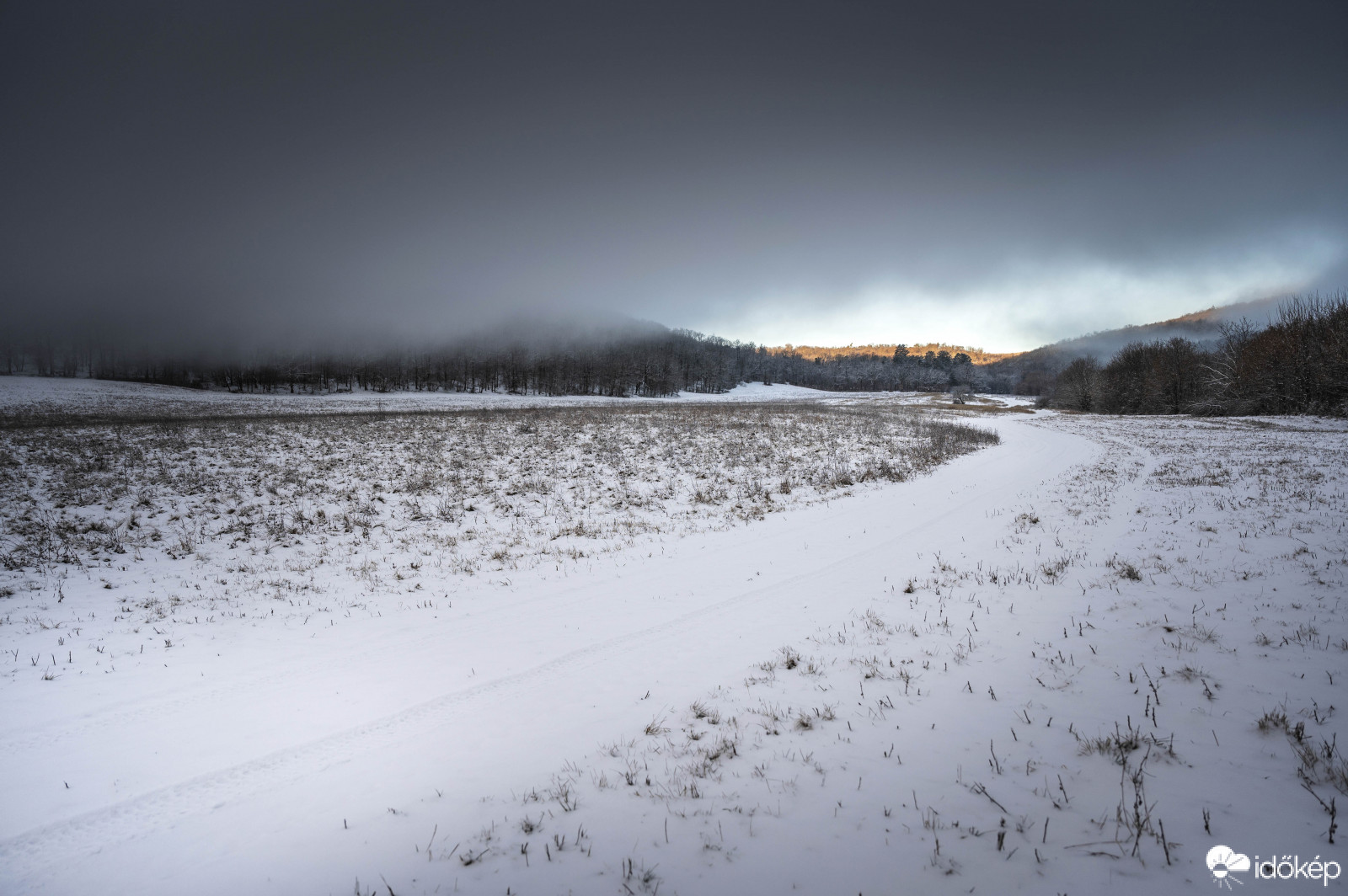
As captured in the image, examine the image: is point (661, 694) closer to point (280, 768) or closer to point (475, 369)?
point (280, 768)

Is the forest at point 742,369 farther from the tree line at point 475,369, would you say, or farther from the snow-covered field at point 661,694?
the snow-covered field at point 661,694

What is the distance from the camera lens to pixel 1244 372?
4881cm

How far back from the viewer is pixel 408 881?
3.23 m

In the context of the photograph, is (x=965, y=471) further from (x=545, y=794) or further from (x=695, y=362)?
(x=695, y=362)

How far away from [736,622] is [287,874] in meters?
5.35

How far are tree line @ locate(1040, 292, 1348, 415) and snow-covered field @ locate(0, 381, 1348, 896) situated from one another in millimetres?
46524

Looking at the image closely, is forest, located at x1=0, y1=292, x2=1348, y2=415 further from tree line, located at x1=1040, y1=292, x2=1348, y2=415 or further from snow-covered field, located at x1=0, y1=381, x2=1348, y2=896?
snow-covered field, located at x1=0, y1=381, x2=1348, y2=896

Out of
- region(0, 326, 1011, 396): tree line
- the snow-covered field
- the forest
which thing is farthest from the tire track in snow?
region(0, 326, 1011, 396): tree line

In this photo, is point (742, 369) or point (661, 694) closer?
point (661, 694)

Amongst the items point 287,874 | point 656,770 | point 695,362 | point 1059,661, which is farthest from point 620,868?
point 695,362
